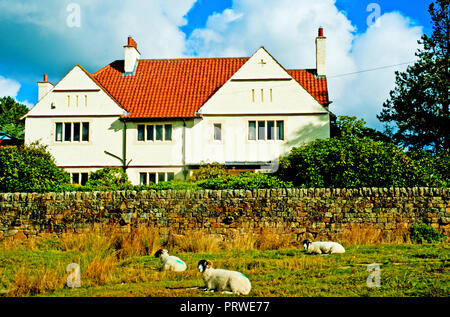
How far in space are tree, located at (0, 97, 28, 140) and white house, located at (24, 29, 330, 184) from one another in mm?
12314

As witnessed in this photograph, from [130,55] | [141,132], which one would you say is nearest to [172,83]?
[130,55]

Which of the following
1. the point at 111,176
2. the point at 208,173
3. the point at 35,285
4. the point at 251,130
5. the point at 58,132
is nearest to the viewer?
the point at 35,285

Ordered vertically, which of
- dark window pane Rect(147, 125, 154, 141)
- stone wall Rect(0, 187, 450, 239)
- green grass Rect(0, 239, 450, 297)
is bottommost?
green grass Rect(0, 239, 450, 297)

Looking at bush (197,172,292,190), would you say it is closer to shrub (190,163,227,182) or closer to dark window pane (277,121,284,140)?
shrub (190,163,227,182)

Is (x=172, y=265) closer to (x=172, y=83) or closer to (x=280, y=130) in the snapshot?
(x=280, y=130)

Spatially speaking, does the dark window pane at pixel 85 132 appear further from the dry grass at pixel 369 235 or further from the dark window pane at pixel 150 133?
the dry grass at pixel 369 235

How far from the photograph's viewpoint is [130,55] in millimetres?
29547

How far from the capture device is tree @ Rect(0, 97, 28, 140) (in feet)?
129

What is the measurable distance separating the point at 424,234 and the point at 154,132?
55.7ft

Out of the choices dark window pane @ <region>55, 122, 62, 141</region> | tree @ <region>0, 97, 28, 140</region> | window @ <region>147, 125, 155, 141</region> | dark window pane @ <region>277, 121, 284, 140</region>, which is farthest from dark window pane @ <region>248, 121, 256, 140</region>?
tree @ <region>0, 97, 28, 140</region>

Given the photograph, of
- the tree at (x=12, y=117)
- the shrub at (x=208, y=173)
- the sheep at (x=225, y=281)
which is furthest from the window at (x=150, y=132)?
the sheep at (x=225, y=281)

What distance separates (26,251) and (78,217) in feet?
7.15
